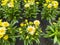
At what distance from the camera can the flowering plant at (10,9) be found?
83.7 inches

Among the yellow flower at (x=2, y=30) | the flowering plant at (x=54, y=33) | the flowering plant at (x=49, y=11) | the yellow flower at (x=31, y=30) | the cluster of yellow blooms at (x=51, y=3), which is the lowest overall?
the flowering plant at (x=54, y=33)

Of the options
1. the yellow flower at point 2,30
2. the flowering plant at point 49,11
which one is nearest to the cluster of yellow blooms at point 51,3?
the flowering plant at point 49,11

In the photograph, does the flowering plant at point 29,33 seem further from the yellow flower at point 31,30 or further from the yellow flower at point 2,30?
the yellow flower at point 2,30

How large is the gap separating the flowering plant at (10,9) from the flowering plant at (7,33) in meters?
0.19

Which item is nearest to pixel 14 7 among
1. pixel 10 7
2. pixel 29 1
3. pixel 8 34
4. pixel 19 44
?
pixel 10 7

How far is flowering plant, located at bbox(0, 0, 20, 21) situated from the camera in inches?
83.7

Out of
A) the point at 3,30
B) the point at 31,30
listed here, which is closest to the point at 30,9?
the point at 31,30

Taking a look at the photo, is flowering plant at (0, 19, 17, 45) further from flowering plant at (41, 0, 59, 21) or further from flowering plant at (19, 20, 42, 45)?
flowering plant at (41, 0, 59, 21)

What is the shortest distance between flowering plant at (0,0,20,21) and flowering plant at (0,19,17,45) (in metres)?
0.19

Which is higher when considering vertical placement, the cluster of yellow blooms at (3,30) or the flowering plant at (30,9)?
the flowering plant at (30,9)

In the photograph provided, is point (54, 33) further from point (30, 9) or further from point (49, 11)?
point (30, 9)

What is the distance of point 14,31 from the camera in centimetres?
200

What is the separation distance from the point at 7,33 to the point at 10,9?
1.10 ft

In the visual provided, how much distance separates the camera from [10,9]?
2.13 meters
